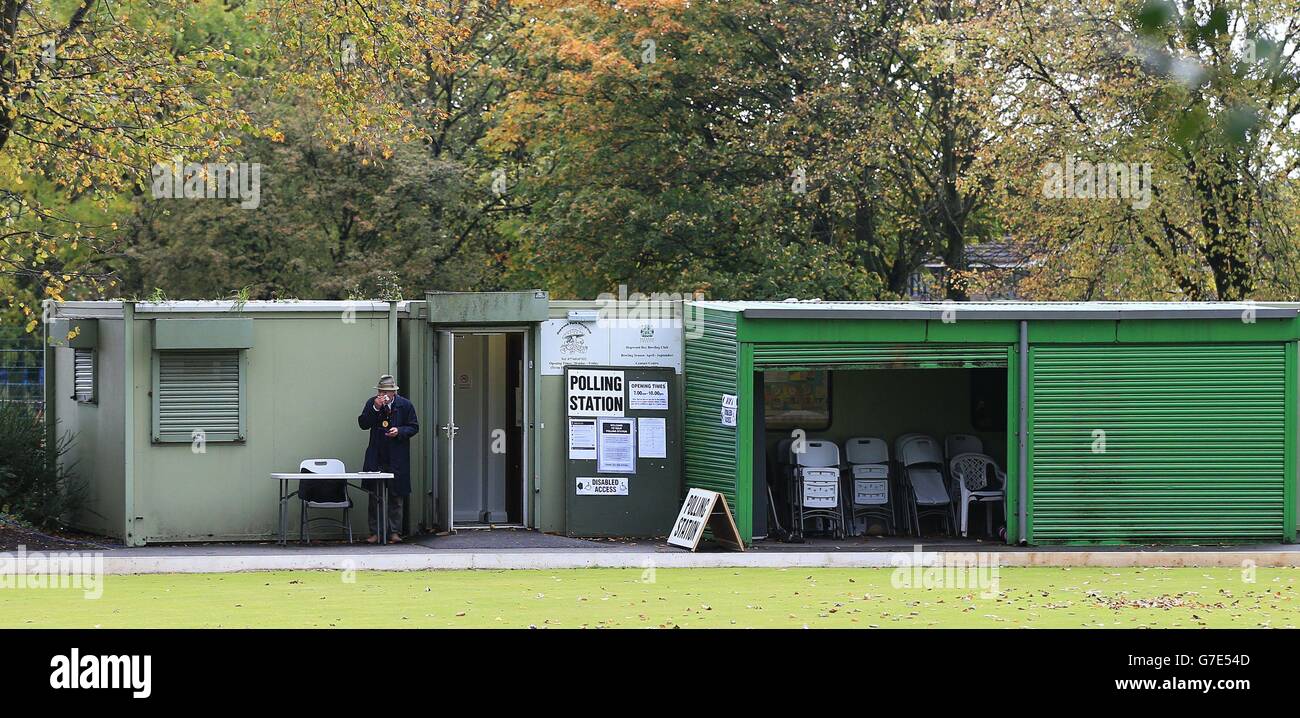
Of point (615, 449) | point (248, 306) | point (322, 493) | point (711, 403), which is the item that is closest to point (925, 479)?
point (711, 403)

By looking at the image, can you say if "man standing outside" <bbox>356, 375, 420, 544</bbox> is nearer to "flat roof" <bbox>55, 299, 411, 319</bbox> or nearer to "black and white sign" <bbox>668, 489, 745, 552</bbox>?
"flat roof" <bbox>55, 299, 411, 319</bbox>

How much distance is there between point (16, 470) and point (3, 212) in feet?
9.61

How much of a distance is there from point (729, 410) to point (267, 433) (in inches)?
192

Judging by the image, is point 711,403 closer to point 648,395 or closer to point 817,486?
point 648,395

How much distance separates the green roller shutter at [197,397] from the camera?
54.0 feet

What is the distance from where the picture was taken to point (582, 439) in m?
17.0

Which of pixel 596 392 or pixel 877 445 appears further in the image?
pixel 877 445

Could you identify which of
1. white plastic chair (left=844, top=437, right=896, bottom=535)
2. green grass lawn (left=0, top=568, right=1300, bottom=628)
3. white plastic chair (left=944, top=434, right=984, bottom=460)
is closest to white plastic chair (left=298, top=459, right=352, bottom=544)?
green grass lawn (left=0, top=568, right=1300, bottom=628)

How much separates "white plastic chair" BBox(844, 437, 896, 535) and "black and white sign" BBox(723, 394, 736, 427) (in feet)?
7.46

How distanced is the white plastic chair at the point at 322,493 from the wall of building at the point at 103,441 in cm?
188

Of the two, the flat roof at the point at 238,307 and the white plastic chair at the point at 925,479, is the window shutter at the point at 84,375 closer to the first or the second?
the flat roof at the point at 238,307

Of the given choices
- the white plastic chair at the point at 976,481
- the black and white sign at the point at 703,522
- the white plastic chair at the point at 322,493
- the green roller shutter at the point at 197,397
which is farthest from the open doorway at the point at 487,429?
the white plastic chair at the point at 976,481

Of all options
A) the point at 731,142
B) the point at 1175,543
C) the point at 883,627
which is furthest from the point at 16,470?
the point at 731,142

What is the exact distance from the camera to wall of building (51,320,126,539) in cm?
1677
